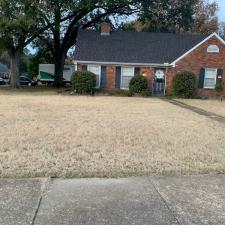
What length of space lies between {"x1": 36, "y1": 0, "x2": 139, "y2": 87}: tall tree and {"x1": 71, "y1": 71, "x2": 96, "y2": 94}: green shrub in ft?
21.0

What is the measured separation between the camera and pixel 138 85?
28266mm

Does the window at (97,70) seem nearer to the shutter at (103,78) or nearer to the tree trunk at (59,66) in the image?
the shutter at (103,78)

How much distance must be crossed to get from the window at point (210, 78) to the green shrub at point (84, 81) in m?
8.25

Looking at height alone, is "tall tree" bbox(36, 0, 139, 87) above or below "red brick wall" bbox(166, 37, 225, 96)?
above

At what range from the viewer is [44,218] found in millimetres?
4953

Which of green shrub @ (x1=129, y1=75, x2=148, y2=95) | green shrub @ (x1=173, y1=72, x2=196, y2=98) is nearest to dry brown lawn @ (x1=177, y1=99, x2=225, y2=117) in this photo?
green shrub @ (x1=173, y1=72, x2=196, y2=98)

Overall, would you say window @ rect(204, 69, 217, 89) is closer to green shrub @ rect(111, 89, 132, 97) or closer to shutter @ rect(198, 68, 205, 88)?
shutter @ rect(198, 68, 205, 88)

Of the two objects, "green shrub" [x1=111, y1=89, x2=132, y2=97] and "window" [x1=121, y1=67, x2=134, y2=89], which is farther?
"window" [x1=121, y1=67, x2=134, y2=89]

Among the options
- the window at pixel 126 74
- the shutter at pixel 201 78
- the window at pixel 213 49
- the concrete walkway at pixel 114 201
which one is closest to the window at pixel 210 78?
the shutter at pixel 201 78

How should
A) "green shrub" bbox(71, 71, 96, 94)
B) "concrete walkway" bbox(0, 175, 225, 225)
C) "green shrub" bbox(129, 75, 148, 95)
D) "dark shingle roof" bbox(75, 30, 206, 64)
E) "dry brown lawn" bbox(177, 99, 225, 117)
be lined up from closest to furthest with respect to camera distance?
"concrete walkway" bbox(0, 175, 225, 225) < "dry brown lawn" bbox(177, 99, 225, 117) < "green shrub" bbox(71, 71, 96, 94) < "green shrub" bbox(129, 75, 148, 95) < "dark shingle roof" bbox(75, 30, 206, 64)

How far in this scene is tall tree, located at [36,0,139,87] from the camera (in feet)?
104

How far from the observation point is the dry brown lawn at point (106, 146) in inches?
287

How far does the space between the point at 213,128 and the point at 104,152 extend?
A: 577 centimetres

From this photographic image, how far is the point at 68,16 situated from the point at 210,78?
1495 centimetres
